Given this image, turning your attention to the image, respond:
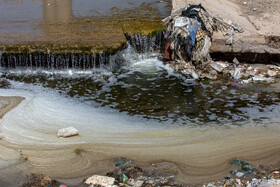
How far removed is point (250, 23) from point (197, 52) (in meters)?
2.11

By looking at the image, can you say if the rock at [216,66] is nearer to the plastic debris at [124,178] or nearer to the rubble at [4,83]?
the plastic debris at [124,178]

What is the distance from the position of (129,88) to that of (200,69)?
169 centimetres

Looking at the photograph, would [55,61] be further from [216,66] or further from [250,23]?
[250,23]

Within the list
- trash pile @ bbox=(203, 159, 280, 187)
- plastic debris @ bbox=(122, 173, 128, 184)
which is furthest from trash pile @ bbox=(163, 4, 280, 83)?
plastic debris @ bbox=(122, 173, 128, 184)

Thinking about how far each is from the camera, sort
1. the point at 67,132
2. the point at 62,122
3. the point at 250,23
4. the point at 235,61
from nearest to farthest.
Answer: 1. the point at 67,132
2. the point at 62,122
3. the point at 235,61
4. the point at 250,23

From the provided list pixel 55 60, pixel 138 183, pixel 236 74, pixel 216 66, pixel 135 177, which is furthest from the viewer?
pixel 216 66

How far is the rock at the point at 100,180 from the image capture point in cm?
282

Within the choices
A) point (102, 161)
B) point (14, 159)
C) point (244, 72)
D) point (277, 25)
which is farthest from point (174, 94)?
point (277, 25)

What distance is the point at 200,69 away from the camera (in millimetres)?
6004

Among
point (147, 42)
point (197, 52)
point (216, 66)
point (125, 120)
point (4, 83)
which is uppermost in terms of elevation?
point (147, 42)

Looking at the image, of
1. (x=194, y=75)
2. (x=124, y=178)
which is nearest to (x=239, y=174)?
(x=124, y=178)

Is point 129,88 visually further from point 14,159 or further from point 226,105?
point 14,159

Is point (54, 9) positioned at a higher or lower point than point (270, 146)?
higher

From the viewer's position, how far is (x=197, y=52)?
6.10 metres
